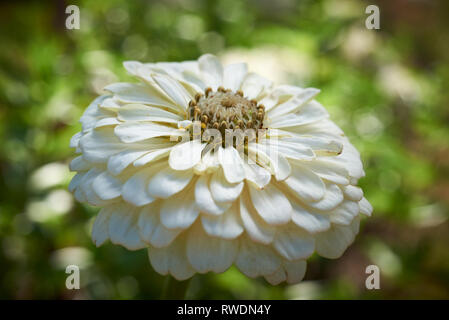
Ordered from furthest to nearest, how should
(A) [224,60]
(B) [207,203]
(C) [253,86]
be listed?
(A) [224,60] < (C) [253,86] < (B) [207,203]

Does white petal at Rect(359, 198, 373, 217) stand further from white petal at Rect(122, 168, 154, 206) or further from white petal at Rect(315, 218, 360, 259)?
white petal at Rect(122, 168, 154, 206)

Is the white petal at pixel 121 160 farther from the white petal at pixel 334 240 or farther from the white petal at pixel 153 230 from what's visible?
the white petal at pixel 334 240

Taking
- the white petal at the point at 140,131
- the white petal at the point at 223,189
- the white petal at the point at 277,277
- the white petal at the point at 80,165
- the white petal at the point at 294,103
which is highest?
the white petal at the point at 294,103

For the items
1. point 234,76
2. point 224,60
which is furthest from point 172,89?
point 224,60

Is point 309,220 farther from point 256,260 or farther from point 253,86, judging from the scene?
point 253,86

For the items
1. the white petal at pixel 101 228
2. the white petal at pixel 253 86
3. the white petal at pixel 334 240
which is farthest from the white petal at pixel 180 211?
the white petal at pixel 253 86

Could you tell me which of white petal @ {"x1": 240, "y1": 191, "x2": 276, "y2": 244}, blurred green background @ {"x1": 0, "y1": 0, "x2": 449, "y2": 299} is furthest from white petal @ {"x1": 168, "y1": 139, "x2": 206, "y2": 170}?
blurred green background @ {"x1": 0, "y1": 0, "x2": 449, "y2": 299}
